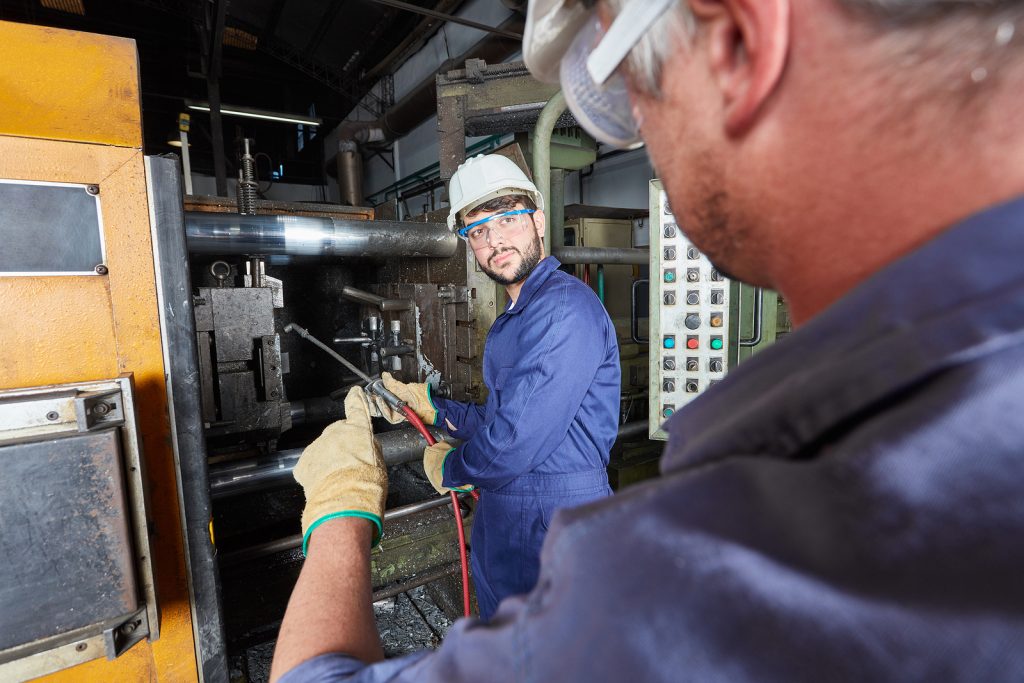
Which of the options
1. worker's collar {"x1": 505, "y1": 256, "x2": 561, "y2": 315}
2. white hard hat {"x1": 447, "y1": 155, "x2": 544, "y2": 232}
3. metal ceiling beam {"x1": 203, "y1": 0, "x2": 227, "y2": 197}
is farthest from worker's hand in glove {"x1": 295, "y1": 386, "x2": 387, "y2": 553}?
metal ceiling beam {"x1": 203, "y1": 0, "x2": 227, "y2": 197}

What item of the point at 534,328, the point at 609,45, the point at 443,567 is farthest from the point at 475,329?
the point at 609,45

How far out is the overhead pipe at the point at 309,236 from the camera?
1639mm

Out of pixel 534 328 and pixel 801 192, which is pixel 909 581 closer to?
pixel 801 192

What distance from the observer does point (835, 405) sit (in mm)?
274

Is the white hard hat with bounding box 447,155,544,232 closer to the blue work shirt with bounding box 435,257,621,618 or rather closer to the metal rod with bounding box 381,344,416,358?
the blue work shirt with bounding box 435,257,621,618

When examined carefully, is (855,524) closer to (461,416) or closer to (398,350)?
(461,416)

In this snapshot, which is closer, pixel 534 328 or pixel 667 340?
pixel 534 328

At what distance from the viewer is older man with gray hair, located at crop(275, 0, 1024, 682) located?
24cm

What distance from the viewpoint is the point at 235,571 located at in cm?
151

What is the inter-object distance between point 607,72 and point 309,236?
1.52 meters

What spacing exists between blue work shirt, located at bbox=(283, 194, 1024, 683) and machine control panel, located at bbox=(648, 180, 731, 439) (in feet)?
5.07

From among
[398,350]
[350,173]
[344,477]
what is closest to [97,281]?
[344,477]

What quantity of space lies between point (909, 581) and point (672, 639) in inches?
4.6

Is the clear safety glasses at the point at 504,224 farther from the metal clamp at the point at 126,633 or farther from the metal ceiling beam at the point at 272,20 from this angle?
the metal ceiling beam at the point at 272,20
